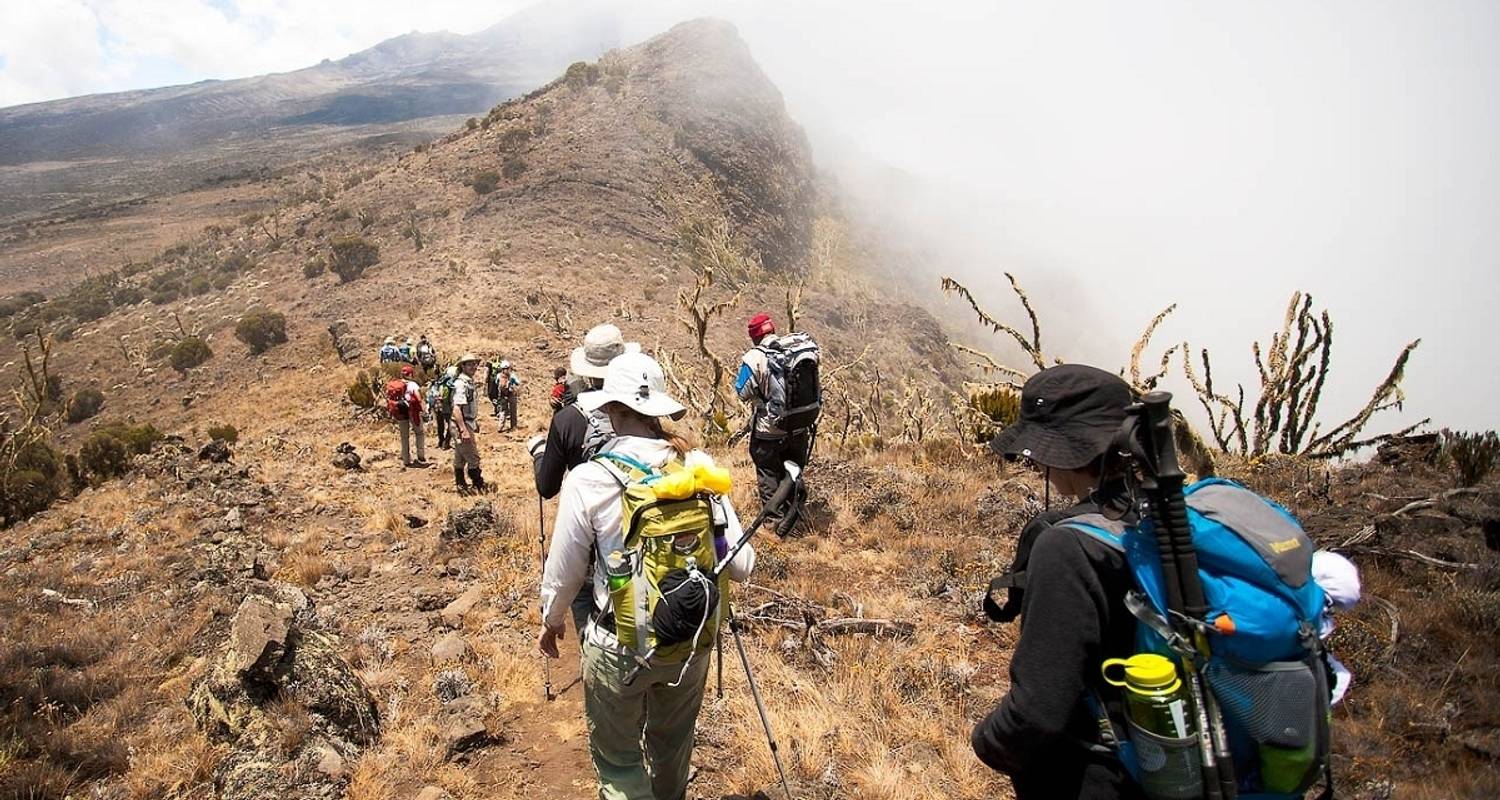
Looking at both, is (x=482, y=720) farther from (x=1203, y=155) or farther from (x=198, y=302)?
(x=1203, y=155)

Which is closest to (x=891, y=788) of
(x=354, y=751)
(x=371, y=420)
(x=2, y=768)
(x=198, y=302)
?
(x=354, y=751)

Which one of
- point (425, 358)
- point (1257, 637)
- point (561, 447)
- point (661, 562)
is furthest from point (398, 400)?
point (1257, 637)

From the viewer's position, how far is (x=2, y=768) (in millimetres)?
3838

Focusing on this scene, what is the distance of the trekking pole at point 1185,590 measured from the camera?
1.53 meters

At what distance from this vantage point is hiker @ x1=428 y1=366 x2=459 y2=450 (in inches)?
498

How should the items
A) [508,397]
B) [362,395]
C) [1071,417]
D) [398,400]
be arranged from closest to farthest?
1. [1071,417]
2. [398,400]
3. [508,397]
4. [362,395]

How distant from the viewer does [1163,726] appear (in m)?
1.54

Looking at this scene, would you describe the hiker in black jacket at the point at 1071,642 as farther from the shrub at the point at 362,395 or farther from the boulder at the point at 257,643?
the shrub at the point at 362,395

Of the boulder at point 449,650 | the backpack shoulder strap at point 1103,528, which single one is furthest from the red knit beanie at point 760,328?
the backpack shoulder strap at point 1103,528

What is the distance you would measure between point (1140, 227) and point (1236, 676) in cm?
12794

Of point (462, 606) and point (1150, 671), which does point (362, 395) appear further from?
point (1150, 671)

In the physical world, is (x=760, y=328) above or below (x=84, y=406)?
above

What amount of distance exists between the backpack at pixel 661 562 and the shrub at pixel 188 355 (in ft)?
97.9

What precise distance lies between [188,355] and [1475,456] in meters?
32.5
